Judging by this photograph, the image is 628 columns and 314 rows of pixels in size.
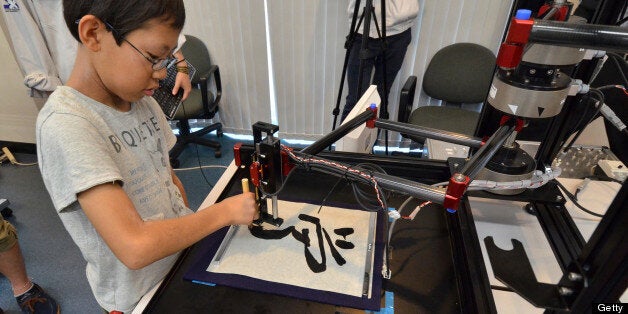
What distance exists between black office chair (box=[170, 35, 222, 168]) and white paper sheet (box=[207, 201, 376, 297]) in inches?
69.5

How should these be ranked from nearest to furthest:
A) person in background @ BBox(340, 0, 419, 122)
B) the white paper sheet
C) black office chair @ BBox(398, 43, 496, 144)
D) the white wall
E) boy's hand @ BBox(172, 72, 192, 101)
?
the white paper sheet
boy's hand @ BBox(172, 72, 192, 101)
person in background @ BBox(340, 0, 419, 122)
black office chair @ BBox(398, 43, 496, 144)
the white wall

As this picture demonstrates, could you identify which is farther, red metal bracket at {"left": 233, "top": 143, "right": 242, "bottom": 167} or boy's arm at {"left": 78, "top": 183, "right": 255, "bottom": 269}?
red metal bracket at {"left": 233, "top": 143, "right": 242, "bottom": 167}

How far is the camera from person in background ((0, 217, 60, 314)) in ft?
4.81

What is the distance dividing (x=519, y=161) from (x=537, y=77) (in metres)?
0.20

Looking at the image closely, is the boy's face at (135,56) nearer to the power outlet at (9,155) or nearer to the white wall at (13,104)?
the white wall at (13,104)

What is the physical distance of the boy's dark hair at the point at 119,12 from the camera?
552 millimetres

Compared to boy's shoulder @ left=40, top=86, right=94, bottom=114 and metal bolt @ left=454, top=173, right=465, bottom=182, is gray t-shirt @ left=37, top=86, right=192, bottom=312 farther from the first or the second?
metal bolt @ left=454, top=173, right=465, bottom=182

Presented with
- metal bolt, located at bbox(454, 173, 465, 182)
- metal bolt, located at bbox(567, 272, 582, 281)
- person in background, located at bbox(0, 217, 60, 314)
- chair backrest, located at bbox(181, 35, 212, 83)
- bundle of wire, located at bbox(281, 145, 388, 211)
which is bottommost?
person in background, located at bbox(0, 217, 60, 314)

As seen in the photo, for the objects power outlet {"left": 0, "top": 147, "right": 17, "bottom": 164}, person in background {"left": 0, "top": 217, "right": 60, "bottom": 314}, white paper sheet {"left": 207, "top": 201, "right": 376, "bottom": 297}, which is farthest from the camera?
power outlet {"left": 0, "top": 147, "right": 17, "bottom": 164}

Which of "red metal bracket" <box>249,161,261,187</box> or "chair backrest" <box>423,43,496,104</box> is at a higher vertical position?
"red metal bracket" <box>249,161,261,187</box>

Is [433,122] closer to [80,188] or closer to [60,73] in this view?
[80,188]

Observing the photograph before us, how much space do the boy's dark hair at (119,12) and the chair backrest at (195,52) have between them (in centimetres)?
204

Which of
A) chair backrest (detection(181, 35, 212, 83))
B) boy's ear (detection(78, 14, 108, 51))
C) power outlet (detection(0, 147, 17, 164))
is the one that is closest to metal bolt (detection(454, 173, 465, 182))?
boy's ear (detection(78, 14, 108, 51))

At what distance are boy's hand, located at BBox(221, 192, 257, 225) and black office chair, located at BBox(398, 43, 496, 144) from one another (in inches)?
60.3
